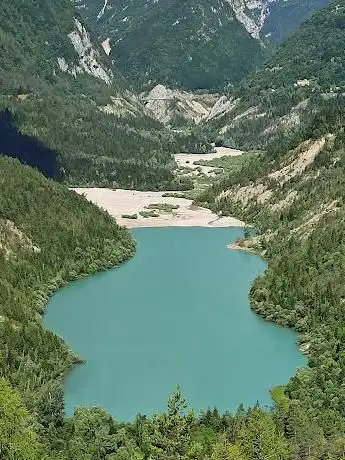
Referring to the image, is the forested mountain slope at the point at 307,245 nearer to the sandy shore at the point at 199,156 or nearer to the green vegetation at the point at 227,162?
the green vegetation at the point at 227,162

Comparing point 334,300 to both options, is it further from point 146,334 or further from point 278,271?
point 146,334

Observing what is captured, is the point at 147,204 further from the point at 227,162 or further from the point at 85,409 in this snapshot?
the point at 85,409

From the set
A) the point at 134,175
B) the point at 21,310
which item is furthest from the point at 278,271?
the point at 134,175

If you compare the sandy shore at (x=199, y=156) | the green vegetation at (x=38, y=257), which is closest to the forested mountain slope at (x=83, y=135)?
the sandy shore at (x=199, y=156)

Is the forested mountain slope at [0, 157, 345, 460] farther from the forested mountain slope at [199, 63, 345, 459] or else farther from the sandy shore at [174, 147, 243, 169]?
the sandy shore at [174, 147, 243, 169]

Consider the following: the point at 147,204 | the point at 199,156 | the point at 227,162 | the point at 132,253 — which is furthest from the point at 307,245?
the point at 199,156
